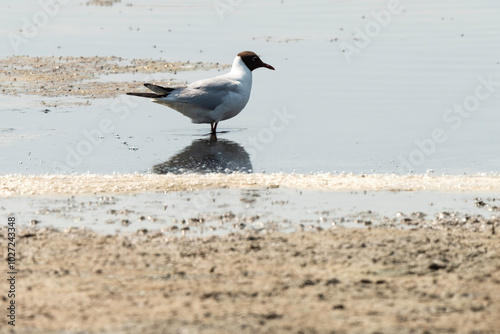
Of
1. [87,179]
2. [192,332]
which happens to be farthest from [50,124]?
[192,332]

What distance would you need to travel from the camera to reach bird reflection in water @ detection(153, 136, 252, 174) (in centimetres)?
1109

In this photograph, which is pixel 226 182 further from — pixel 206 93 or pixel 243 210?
pixel 206 93

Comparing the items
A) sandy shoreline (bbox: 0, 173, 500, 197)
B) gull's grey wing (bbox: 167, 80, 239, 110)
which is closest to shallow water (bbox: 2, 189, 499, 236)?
sandy shoreline (bbox: 0, 173, 500, 197)

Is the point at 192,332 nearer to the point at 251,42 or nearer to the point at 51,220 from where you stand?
the point at 51,220

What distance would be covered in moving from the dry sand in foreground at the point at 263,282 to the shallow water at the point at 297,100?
3.48 metres

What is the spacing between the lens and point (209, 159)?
11.7 meters

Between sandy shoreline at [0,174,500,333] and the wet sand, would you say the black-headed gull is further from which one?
sandy shoreline at [0,174,500,333]

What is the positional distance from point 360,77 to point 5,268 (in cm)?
1084

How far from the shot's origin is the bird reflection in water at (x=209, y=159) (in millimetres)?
11090

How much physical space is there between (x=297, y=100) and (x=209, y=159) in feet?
12.2

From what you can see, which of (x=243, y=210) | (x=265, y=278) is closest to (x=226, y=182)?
(x=243, y=210)

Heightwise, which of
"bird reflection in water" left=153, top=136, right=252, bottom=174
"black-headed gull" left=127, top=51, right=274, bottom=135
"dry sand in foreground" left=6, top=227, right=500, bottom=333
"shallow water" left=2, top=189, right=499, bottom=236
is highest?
"black-headed gull" left=127, top=51, right=274, bottom=135

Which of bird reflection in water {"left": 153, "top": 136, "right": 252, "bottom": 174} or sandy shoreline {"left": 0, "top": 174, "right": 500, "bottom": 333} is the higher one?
bird reflection in water {"left": 153, "top": 136, "right": 252, "bottom": 174}

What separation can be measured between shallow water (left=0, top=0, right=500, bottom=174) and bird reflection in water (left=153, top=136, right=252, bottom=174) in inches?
1.5
